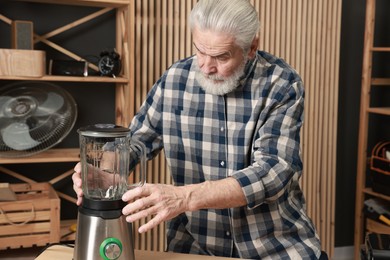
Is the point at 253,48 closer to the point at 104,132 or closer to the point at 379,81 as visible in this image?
the point at 104,132

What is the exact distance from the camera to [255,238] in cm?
200

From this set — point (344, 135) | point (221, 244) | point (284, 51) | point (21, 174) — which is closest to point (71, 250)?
point (221, 244)

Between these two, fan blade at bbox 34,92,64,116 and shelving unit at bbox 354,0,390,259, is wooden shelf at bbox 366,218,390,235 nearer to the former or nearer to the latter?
shelving unit at bbox 354,0,390,259

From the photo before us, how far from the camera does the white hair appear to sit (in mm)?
1834

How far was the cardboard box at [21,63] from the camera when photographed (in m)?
2.86

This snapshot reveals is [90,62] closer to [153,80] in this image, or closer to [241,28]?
[153,80]

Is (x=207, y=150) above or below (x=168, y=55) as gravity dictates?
below

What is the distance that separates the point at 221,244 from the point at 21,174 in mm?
1715

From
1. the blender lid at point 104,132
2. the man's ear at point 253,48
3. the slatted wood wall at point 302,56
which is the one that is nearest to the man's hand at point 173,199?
the blender lid at point 104,132

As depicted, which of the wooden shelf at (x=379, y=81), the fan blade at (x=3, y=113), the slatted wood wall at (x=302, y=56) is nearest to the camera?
the fan blade at (x=3, y=113)

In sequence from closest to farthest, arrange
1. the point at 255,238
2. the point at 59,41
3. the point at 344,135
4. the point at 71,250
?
the point at 71,250, the point at 255,238, the point at 59,41, the point at 344,135

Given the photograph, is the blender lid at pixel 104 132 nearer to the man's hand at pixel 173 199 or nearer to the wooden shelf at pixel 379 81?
the man's hand at pixel 173 199

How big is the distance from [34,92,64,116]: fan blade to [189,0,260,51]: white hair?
1443 mm

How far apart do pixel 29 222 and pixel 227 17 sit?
1670 mm
